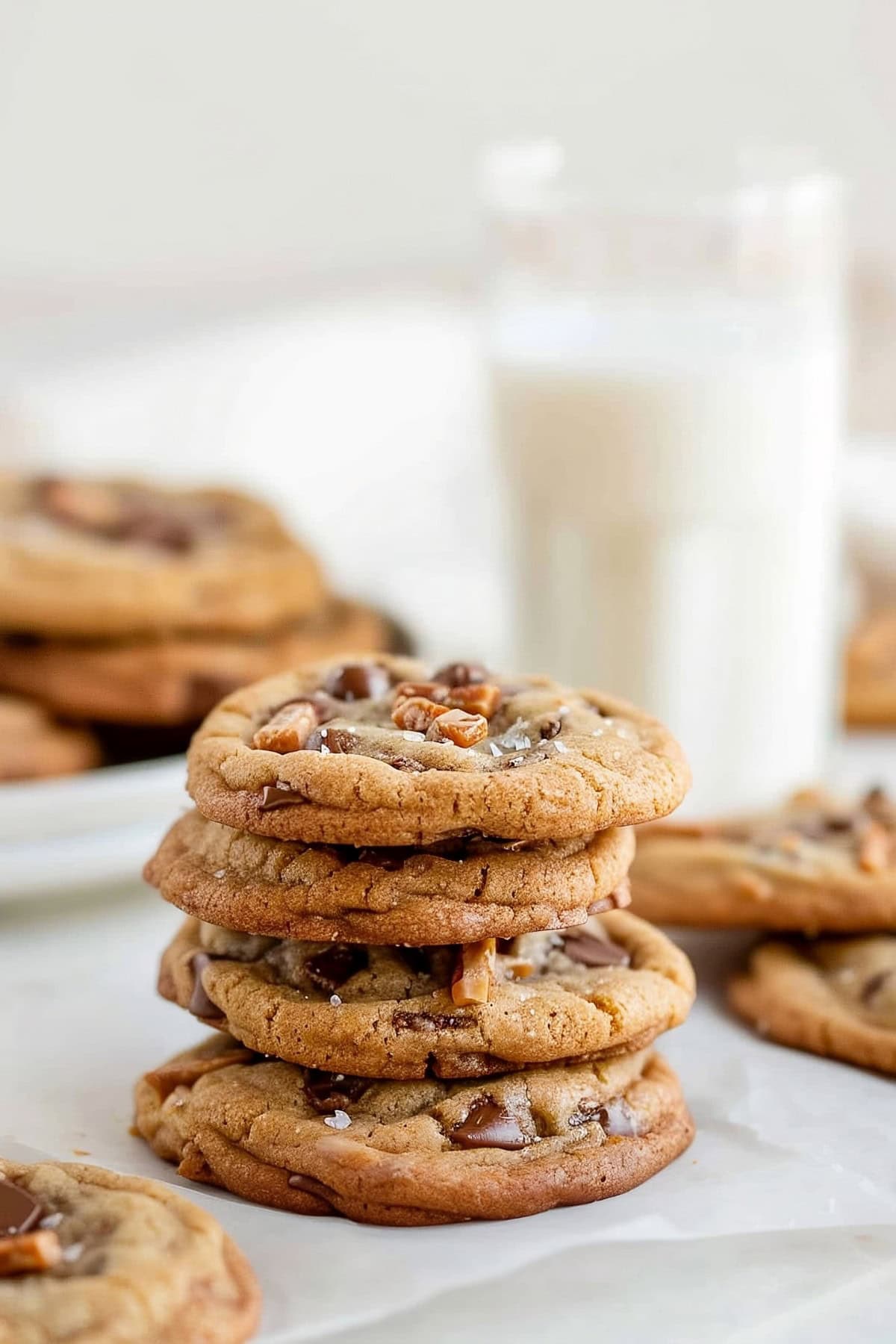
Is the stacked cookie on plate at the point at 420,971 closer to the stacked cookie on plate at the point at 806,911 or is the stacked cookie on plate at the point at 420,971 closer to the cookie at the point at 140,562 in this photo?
the stacked cookie on plate at the point at 806,911

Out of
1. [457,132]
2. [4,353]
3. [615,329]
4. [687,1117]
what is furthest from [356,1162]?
[457,132]

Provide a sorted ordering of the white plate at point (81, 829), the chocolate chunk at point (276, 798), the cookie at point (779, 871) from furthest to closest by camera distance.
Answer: the white plate at point (81, 829), the cookie at point (779, 871), the chocolate chunk at point (276, 798)

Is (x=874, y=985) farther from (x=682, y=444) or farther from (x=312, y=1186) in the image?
(x=682, y=444)

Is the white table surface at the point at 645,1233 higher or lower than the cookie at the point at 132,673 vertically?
lower

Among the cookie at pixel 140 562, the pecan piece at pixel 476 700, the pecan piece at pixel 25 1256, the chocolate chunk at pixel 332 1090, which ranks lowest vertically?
the pecan piece at pixel 25 1256

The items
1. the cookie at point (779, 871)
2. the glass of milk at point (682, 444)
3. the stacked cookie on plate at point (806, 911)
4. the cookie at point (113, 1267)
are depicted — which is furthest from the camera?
the glass of milk at point (682, 444)

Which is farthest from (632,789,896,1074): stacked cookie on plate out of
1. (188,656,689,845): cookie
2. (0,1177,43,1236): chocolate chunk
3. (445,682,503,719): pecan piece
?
(0,1177,43,1236): chocolate chunk

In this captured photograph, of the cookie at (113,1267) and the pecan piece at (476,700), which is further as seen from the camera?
the pecan piece at (476,700)

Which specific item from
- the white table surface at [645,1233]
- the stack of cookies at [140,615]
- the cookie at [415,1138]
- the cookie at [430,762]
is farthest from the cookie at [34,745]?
the cookie at [415,1138]
